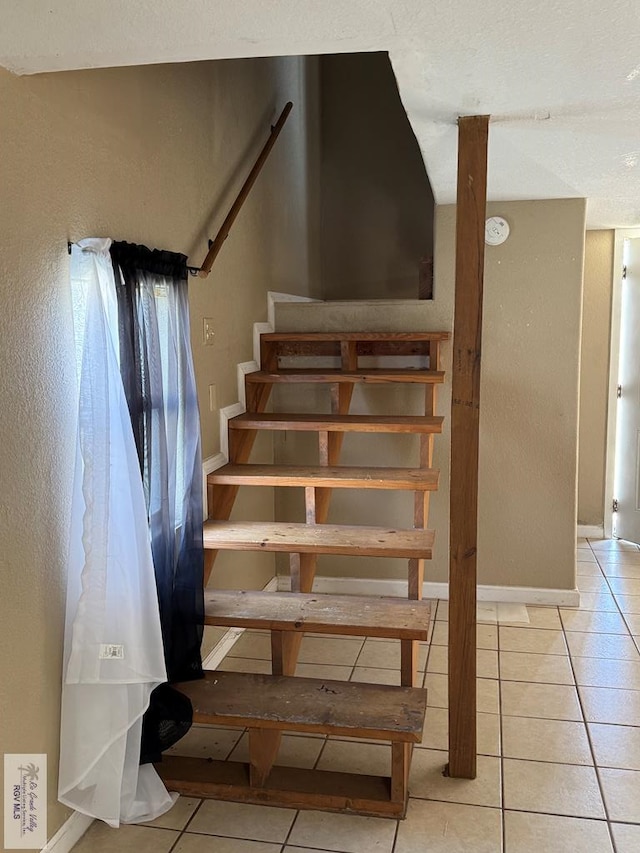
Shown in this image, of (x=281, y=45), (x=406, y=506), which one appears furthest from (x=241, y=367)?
(x=281, y=45)

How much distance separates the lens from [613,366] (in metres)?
4.60

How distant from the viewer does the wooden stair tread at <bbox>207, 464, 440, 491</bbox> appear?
105 inches

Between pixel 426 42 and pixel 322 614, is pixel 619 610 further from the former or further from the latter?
pixel 426 42

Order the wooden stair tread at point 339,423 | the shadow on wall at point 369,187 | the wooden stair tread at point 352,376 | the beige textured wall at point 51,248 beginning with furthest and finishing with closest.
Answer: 1. the shadow on wall at point 369,187
2. the wooden stair tread at point 352,376
3. the wooden stair tread at point 339,423
4. the beige textured wall at point 51,248

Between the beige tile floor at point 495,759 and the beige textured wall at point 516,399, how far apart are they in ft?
1.41

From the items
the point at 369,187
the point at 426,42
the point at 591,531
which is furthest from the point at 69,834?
the point at 369,187

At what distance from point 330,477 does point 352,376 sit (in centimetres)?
57

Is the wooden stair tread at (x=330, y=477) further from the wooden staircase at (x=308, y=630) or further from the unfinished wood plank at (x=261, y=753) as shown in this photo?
the unfinished wood plank at (x=261, y=753)

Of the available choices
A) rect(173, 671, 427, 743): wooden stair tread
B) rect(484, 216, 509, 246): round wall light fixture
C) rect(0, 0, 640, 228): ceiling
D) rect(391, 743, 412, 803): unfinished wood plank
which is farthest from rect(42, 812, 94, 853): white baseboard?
rect(484, 216, 509, 246): round wall light fixture

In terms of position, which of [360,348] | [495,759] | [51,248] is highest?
[51,248]

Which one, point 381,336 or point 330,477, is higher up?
point 381,336

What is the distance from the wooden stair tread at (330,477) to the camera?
2.66 m

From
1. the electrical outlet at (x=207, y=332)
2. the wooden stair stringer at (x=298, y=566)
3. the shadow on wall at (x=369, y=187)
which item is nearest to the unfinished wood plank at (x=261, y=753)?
the wooden stair stringer at (x=298, y=566)

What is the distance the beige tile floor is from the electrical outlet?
4.23 ft
